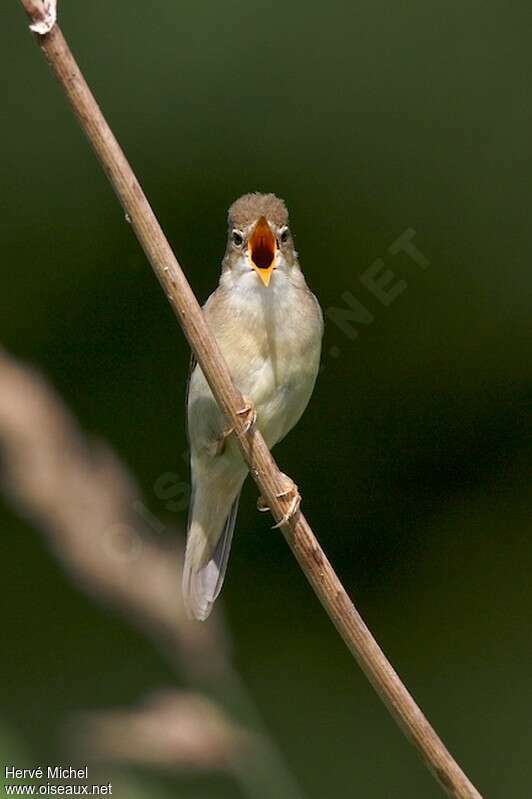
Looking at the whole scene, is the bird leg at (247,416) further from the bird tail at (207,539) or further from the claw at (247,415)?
the bird tail at (207,539)

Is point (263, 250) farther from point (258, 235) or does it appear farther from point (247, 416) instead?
point (247, 416)

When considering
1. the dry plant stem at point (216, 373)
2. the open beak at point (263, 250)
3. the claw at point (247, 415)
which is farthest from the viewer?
the open beak at point (263, 250)

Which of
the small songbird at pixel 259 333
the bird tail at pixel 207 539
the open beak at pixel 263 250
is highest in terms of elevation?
the open beak at pixel 263 250

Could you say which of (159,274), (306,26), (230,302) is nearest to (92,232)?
(306,26)

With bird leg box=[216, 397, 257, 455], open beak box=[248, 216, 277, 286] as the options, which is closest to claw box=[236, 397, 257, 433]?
bird leg box=[216, 397, 257, 455]

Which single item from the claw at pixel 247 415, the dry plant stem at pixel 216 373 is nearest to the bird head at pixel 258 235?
the claw at pixel 247 415

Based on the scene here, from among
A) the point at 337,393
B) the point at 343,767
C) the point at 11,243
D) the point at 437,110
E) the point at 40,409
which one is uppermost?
the point at 437,110

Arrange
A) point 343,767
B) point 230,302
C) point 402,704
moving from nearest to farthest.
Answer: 1. point 402,704
2. point 230,302
3. point 343,767

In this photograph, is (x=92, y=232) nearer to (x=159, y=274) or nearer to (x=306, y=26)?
(x=306, y=26)

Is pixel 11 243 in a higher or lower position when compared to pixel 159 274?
lower
